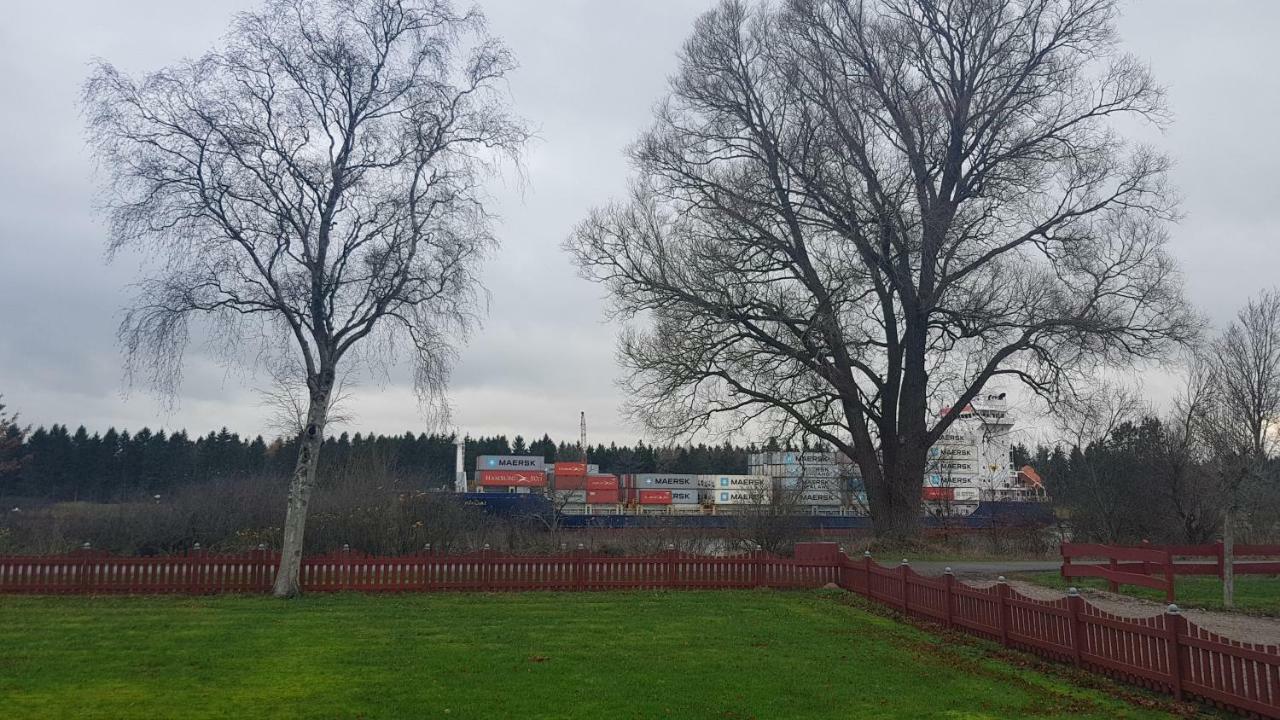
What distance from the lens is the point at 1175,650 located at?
8859 millimetres

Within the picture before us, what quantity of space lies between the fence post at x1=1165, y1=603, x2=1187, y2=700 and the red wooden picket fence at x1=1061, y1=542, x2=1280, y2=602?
755 cm

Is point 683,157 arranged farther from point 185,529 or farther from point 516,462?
point 516,462

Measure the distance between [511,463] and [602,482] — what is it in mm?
10092

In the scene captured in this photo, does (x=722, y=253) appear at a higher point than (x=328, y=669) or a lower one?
higher

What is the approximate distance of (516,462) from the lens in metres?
70.7

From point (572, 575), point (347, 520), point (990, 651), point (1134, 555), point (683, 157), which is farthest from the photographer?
point (683, 157)

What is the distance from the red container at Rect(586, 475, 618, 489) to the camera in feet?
209

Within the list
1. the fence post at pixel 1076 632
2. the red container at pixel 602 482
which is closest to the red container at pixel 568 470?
the red container at pixel 602 482

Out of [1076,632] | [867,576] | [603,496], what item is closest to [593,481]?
[603,496]

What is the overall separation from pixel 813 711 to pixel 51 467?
251 ft

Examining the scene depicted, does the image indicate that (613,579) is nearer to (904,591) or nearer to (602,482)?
(904,591)

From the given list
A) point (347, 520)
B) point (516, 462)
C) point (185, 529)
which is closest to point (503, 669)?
point (347, 520)

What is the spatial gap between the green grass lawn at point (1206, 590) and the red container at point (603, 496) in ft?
145

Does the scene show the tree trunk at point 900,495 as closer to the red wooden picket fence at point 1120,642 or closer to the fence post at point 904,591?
the fence post at point 904,591
